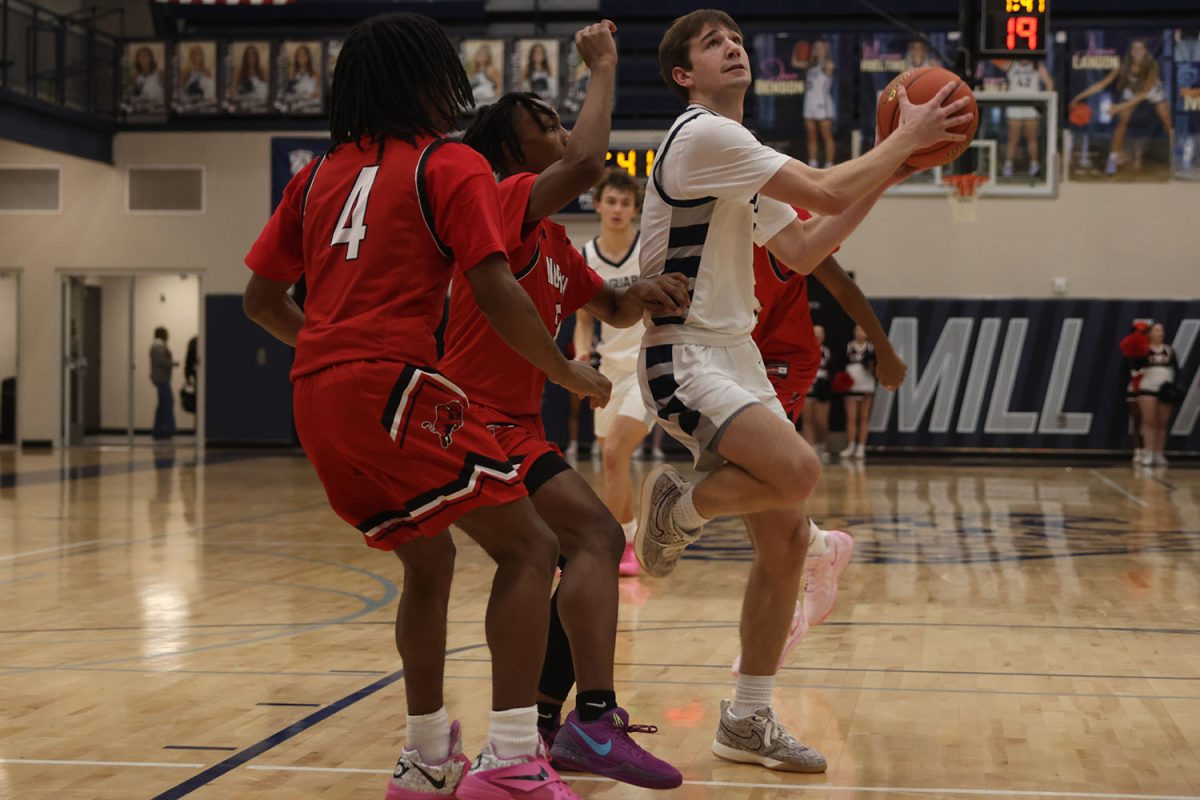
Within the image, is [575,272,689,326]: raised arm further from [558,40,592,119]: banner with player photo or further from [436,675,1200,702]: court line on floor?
[558,40,592,119]: banner with player photo

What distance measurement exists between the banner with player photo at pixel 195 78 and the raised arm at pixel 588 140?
1662cm

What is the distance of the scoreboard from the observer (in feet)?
36.2

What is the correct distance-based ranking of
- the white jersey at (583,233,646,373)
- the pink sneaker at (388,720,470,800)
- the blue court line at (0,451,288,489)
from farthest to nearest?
the blue court line at (0,451,288,489) → the white jersey at (583,233,646,373) → the pink sneaker at (388,720,470,800)

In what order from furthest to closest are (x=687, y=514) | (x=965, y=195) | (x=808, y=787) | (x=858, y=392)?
(x=858, y=392)
(x=965, y=195)
(x=687, y=514)
(x=808, y=787)

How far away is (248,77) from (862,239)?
8497 millimetres

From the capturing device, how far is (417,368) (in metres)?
2.87

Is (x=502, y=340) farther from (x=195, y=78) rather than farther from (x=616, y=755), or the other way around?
(x=195, y=78)

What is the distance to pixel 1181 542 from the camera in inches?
341

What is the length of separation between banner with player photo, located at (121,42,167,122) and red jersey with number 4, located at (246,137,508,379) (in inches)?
677

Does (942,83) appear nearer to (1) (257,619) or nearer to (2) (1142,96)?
(1) (257,619)

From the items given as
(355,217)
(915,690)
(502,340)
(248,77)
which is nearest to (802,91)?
(248,77)

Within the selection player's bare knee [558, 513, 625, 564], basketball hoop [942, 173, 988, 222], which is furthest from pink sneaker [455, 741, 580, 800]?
basketball hoop [942, 173, 988, 222]

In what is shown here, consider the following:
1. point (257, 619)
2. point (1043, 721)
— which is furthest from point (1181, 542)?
point (257, 619)

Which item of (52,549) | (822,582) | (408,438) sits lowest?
(52,549)
